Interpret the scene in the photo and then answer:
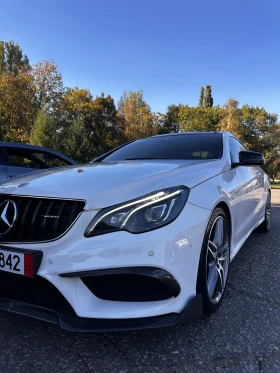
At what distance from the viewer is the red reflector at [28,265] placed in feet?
5.46

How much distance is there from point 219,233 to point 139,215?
2.73 feet

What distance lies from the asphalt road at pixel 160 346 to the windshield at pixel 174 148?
138cm

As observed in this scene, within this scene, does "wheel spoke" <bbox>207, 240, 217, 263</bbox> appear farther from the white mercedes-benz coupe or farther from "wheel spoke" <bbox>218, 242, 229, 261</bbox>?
"wheel spoke" <bbox>218, 242, 229, 261</bbox>

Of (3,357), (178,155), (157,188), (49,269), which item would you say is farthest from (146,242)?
(178,155)

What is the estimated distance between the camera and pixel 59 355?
1778 mm

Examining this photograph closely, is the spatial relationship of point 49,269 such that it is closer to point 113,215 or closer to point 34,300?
point 34,300

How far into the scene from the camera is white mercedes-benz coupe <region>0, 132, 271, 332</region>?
161cm

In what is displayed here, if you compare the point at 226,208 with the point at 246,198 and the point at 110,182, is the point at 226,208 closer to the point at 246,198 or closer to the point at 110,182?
the point at 246,198

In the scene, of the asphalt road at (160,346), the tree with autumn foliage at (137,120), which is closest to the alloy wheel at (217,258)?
the asphalt road at (160,346)

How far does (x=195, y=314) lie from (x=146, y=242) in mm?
545

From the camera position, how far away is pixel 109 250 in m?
1.60

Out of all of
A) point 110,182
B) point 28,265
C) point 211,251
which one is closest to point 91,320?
point 28,265

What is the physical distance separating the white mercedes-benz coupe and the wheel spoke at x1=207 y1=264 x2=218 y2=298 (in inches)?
1.2

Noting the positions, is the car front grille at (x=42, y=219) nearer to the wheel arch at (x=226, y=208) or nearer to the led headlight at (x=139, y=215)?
the led headlight at (x=139, y=215)
